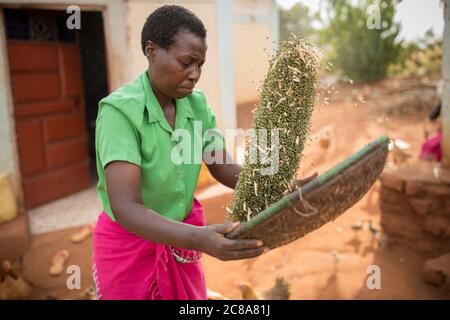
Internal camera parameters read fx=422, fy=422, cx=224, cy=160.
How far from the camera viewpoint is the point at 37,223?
484 cm

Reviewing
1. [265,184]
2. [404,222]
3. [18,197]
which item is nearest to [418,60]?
[404,222]

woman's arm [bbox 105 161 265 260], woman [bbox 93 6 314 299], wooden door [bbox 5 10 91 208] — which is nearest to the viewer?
woman's arm [bbox 105 161 265 260]

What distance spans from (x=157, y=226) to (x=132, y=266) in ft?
1.75

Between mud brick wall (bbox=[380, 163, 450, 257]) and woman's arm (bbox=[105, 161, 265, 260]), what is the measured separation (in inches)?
123

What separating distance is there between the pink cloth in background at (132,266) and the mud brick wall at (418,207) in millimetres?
2807

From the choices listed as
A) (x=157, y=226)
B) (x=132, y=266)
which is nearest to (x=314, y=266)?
(x=132, y=266)

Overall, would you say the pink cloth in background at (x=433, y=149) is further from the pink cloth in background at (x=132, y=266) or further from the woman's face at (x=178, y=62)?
the woman's face at (x=178, y=62)

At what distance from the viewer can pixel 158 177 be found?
1696 mm

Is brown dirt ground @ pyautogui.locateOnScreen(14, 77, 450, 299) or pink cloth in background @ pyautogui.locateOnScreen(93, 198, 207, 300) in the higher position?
pink cloth in background @ pyautogui.locateOnScreen(93, 198, 207, 300)

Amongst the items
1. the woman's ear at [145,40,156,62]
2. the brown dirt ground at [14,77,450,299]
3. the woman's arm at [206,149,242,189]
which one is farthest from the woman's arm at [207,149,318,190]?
the brown dirt ground at [14,77,450,299]

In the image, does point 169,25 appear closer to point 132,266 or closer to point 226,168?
point 226,168

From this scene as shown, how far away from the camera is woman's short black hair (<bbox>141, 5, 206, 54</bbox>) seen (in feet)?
5.35

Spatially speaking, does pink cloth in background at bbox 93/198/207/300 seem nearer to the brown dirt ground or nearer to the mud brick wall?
the brown dirt ground

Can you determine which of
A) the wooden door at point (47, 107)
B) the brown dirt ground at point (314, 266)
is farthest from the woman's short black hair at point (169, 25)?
the wooden door at point (47, 107)
